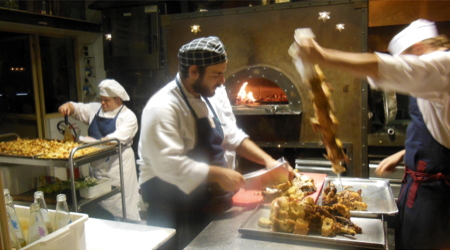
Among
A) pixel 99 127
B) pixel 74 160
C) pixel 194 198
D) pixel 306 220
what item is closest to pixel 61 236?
pixel 194 198

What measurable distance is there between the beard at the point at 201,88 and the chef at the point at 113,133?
1135mm

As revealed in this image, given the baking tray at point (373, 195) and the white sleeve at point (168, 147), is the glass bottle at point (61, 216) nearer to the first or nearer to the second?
the white sleeve at point (168, 147)

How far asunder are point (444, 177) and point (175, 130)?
0.86 m

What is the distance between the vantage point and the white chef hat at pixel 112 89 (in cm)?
203

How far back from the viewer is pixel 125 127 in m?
2.12

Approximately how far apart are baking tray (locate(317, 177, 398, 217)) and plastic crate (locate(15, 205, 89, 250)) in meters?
0.74

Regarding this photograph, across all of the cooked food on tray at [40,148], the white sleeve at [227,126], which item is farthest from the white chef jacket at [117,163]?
the white sleeve at [227,126]

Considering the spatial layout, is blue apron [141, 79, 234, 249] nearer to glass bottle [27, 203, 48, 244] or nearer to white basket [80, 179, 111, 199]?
glass bottle [27, 203, 48, 244]

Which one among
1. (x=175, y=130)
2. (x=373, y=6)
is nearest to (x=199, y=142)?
(x=175, y=130)

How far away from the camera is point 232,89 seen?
196cm

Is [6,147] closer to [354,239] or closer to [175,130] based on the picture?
[175,130]

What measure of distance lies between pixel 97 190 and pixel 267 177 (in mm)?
1215

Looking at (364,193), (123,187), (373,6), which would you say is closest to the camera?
(364,193)

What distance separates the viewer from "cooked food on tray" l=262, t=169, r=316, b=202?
1143mm
